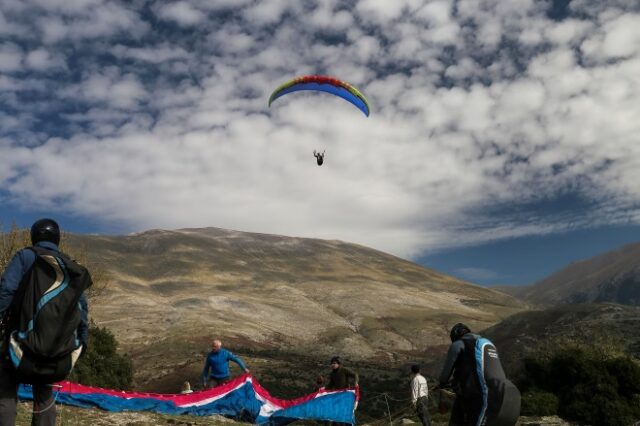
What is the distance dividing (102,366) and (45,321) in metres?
26.5

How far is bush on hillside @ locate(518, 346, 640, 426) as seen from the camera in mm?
16125

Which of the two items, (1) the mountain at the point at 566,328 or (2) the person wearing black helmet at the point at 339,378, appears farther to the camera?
(1) the mountain at the point at 566,328

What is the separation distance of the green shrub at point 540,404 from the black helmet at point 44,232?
1731 centimetres

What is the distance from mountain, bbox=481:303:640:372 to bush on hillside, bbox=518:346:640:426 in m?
2.21

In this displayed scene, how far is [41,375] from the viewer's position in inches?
184

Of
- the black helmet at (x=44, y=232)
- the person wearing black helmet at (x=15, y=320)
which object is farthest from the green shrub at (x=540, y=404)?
the black helmet at (x=44, y=232)

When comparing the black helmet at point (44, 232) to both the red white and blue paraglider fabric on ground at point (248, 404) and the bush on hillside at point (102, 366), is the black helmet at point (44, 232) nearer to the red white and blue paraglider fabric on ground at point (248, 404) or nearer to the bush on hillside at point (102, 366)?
the red white and blue paraglider fabric on ground at point (248, 404)

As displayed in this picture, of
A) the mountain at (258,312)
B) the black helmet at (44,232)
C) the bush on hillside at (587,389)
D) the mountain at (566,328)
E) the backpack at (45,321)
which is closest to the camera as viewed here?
the backpack at (45,321)

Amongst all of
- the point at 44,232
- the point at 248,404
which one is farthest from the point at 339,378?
the point at 44,232

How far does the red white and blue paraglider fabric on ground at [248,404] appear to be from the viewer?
13.1 meters

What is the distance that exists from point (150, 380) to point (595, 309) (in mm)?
44942

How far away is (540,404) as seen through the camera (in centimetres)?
1781

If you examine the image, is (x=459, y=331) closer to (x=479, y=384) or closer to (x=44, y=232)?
(x=479, y=384)

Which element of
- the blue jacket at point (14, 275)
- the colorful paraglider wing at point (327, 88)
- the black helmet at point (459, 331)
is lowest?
the black helmet at point (459, 331)
